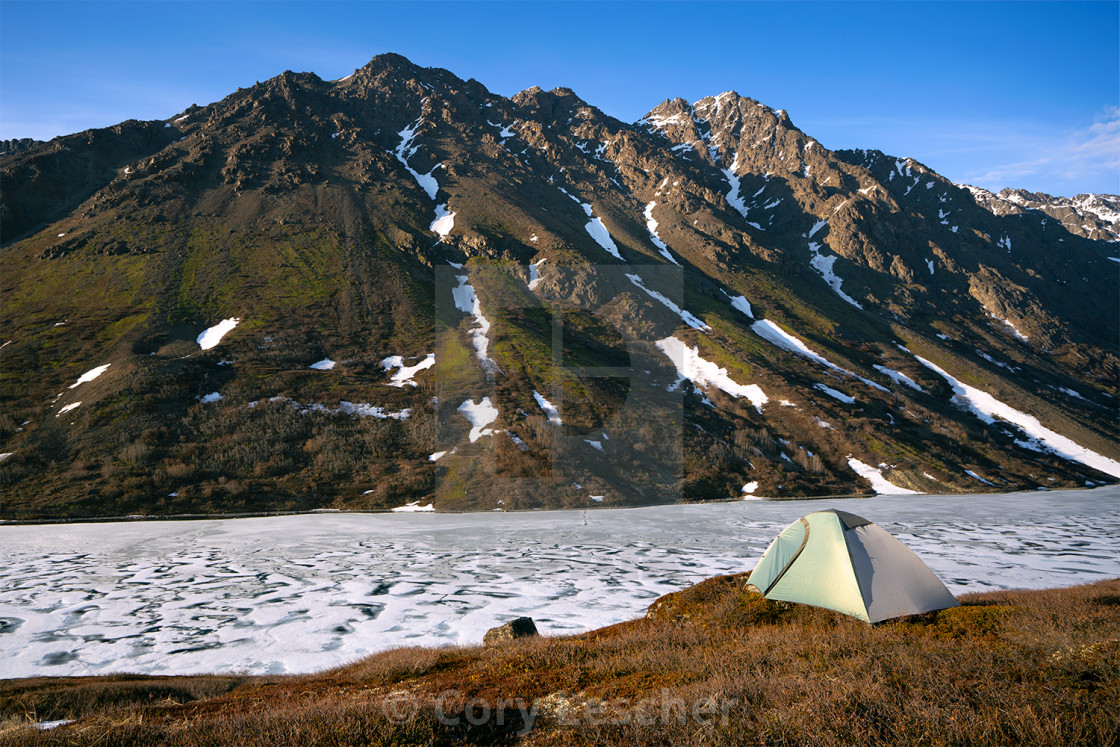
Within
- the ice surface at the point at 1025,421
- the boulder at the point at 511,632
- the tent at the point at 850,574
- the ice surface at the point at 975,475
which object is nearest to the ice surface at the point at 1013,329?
the ice surface at the point at 1025,421

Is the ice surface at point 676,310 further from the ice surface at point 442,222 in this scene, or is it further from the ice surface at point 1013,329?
the ice surface at point 1013,329

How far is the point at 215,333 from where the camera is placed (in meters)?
72.1

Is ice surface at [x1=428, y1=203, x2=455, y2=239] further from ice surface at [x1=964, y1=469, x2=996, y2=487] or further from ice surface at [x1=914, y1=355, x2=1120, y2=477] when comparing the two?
ice surface at [x1=914, y1=355, x2=1120, y2=477]

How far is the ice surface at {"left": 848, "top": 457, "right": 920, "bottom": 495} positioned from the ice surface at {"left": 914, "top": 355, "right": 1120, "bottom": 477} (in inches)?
1699

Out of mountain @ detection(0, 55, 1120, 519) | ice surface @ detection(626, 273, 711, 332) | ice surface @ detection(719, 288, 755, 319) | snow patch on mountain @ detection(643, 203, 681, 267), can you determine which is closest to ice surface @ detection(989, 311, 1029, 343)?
mountain @ detection(0, 55, 1120, 519)

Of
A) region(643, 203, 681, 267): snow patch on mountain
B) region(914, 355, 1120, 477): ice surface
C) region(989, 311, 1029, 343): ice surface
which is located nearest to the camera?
region(914, 355, 1120, 477): ice surface

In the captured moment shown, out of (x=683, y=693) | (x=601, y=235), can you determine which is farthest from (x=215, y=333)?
(x=601, y=235)

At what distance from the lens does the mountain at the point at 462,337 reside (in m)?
53.3

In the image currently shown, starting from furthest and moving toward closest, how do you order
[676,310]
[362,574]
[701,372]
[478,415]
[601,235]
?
[601,235]
[676,310]
[701,372]
[478,415]
[362,574]

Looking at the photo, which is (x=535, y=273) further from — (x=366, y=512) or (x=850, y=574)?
(x=850, y=574)

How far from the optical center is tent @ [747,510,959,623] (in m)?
11.9

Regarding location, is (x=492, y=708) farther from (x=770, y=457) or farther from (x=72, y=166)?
(x=72, y=166)

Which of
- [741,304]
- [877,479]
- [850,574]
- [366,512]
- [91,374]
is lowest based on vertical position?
[877,479]

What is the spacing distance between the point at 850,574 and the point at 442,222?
12136cm
